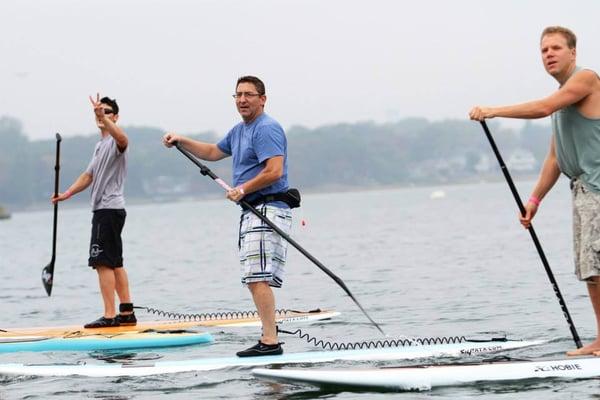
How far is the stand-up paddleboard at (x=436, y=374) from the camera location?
820cm

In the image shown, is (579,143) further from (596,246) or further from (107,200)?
(107,200)

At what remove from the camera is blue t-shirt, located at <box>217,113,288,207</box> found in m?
8.92

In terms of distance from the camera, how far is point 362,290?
789 inches

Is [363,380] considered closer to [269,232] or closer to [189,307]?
[269,232]

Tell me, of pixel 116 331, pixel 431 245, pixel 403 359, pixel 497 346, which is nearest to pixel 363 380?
pixel 403 359

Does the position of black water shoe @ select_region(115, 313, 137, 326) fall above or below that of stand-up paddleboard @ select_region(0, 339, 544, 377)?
above

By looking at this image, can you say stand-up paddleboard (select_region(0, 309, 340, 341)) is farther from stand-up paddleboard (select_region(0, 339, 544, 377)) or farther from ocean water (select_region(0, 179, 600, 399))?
stand-up paddleboard (select_region(0, 339, 544, 377))

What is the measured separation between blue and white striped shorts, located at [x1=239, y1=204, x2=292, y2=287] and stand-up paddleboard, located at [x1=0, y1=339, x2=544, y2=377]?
28.3 inches

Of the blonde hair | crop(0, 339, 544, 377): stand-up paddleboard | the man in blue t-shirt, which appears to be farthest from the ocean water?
the blonde hair

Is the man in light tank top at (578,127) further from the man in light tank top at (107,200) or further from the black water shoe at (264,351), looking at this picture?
the man in light tank top at (107,200)

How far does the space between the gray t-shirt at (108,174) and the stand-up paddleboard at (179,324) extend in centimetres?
135

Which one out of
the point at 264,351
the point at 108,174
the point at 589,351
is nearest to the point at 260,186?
the point at 264,351

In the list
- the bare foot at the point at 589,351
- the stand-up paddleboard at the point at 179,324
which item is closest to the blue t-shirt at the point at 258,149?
the bare foot at the point at 589,351

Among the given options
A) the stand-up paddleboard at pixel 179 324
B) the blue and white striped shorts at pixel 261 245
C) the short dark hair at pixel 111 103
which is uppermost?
the short dark hair at pixel 111 103
